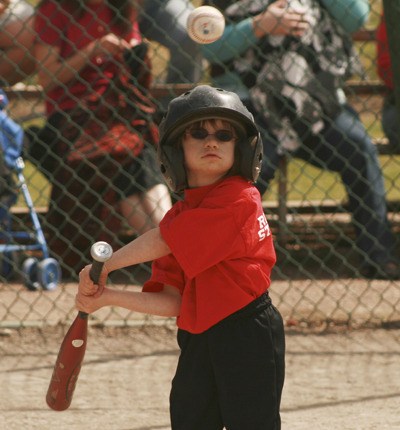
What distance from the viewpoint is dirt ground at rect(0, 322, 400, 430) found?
12.1ft

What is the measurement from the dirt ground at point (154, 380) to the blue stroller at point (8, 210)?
2.20ft

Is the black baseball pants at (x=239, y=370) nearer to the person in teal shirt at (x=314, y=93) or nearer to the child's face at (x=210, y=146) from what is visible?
the child's face at (x=210, y=146)

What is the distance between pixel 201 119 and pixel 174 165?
0.14 m

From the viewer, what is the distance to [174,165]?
2.80 meters

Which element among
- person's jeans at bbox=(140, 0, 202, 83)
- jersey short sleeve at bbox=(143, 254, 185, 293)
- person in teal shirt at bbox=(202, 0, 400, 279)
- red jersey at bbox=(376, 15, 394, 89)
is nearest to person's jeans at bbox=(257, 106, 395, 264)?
person in teal shirt at bbox=(202, 0, 400, 279)

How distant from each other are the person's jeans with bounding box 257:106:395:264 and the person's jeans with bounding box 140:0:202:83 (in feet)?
1.93

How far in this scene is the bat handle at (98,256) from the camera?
2.61m

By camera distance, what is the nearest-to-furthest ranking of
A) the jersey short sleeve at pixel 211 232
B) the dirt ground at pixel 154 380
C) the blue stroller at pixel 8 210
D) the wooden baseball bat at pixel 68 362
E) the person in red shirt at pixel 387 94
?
1. the jersey short sleeve at pixel 211 232
2. the wooden baseball bat at pixel 68 362
3. the dirt ground at pixel 154 380
4. the blue stroller at pixel 8 210
5. the person in red shirt at pixel 387 94

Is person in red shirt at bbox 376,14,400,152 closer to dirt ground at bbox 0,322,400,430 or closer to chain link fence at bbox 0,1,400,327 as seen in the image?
chain link fence at bbox 0,1,400,327

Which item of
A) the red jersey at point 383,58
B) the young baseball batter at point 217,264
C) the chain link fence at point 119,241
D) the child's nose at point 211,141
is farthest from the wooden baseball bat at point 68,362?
the red jersey at point 383,58

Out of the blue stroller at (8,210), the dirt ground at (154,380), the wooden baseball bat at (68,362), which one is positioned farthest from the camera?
the blue stroller at (8,210)

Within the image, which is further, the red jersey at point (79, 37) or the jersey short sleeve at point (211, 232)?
the red jersey at point (79, 37)

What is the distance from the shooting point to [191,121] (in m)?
2.78

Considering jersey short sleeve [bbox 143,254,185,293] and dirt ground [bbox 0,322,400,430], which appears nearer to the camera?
jersey short sleeve [bbox 143,254,185,293]
